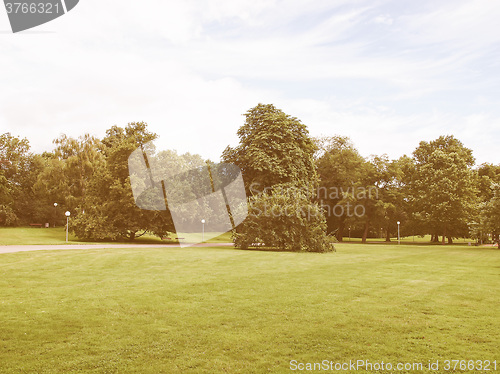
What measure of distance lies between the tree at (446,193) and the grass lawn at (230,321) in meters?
38.1

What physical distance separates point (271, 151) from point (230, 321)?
30.3m

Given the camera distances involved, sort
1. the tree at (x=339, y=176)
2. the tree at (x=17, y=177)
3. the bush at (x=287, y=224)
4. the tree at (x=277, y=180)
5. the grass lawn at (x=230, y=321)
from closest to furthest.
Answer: the grass lawn at (x=230, y=321) < the bush at (x=287, y=224) < the tree at (x=277, y=180) < the tree at (x=17, y=177) < the tree at (x=339, y=176)

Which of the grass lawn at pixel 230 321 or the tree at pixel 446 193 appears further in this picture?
the tree at pixel 446 193

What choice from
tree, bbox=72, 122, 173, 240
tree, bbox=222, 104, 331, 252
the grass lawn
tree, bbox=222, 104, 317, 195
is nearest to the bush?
tree, bbox=222, 104, 331, 252

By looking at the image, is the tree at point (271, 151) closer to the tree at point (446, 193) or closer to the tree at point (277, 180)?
the tree at point (277, 180)

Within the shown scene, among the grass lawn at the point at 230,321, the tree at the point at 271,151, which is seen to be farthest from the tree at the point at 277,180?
the grass lawn at the point at 230,321

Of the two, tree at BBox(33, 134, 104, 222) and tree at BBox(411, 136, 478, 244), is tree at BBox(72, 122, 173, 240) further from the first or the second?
tree at BBox(411, 136, 478, 244)

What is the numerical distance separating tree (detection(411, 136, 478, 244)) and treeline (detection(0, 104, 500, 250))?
13 centimetres

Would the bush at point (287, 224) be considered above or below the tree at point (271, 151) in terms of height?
below

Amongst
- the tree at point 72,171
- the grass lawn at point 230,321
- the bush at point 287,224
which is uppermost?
the tree at point 72,171

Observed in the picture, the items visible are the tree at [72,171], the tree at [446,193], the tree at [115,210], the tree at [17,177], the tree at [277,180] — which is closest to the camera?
the tree at [277,180]

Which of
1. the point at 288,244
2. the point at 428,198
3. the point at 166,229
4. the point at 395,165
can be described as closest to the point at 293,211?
the point at 288,244

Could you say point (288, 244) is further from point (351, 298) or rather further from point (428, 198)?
point (428, 198)

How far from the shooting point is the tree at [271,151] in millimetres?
36906
